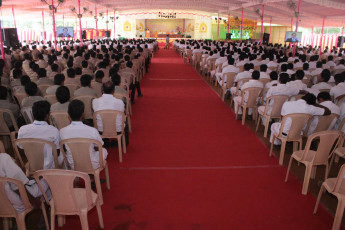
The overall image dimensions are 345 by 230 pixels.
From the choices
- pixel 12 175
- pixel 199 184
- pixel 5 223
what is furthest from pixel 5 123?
pixel 199 184

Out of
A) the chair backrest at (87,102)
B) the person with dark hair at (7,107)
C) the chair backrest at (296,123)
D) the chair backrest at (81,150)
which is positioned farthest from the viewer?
the chair backrest at (87,102)

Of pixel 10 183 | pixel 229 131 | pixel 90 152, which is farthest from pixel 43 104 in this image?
pixel 229 131

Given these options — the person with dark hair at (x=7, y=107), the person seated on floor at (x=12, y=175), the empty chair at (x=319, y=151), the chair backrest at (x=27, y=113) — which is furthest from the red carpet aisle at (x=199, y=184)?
the person with dark hair at (x=7, y=107)

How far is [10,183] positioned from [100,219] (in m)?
0.96

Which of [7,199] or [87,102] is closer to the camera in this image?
[7,199]

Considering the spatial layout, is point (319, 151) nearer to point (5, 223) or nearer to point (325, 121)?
point (325, 121)

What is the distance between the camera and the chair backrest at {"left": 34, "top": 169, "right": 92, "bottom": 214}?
2.53 m

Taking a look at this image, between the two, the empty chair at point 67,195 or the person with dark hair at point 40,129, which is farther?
the person with dark hair at point 40,129

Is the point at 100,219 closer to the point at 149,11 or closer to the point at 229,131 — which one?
the point at 229,131

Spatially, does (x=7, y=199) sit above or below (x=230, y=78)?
below

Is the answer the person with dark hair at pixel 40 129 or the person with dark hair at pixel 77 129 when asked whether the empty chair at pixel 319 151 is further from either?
the person with dark hair at pixel 40 129

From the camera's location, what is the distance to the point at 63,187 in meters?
2.62

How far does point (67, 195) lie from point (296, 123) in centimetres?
334

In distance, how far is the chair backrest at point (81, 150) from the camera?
10.7 ft
